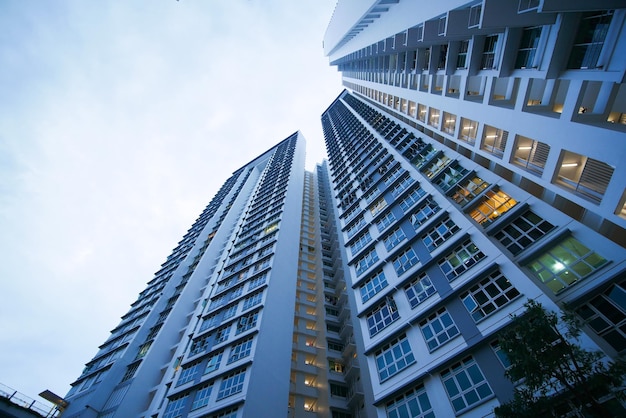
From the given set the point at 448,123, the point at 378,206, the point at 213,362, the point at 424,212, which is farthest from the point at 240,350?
the point at 448,123

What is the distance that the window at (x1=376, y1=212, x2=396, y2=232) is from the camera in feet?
94.6

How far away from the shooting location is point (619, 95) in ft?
41.2

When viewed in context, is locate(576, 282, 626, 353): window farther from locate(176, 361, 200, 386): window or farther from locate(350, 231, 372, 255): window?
locate(176, 361, 200, 386): window

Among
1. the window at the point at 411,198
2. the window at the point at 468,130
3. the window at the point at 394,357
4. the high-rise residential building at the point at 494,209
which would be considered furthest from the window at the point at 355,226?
the window at the point at 394,357

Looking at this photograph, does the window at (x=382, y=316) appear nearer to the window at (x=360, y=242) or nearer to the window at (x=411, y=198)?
the window at (x=360, y=242)

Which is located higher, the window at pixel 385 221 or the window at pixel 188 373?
the window at pixel 385 221

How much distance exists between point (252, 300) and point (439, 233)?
20922mm

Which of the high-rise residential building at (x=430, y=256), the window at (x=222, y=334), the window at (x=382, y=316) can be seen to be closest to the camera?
the high-rise residential building at (x=430, y=256)

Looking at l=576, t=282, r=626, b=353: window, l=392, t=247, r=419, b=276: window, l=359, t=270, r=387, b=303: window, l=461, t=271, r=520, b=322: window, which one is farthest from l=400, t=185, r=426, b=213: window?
l=576, t=282, r=626, b=353: window

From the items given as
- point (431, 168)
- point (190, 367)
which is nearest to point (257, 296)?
point (190, 367)

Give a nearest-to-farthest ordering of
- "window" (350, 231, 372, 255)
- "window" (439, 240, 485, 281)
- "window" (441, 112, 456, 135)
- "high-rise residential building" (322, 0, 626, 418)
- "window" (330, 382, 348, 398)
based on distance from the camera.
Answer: "high-rise residential building" (322, 0, 626, 418), "window" (439, 240, 485, 281), "window" (441, 112, 456, 135), "window" (330, 382, 348, 398), "window" (350, 231, 372, 255)

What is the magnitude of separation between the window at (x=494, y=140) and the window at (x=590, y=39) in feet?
26.0

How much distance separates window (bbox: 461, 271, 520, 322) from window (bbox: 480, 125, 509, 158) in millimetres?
8742

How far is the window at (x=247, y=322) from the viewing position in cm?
2975
